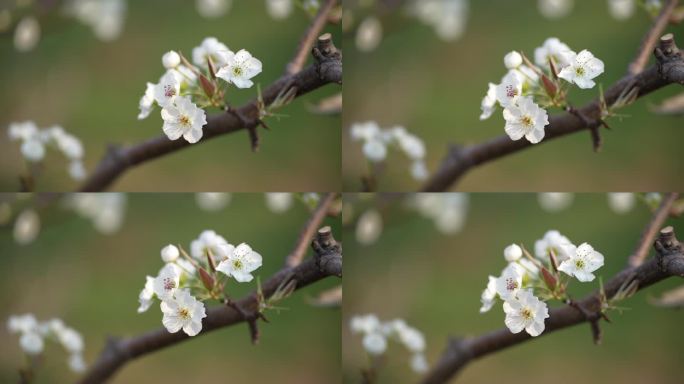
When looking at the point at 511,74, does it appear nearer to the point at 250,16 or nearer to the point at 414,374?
the point at 250,16

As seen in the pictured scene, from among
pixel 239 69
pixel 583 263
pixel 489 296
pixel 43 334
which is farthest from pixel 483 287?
pixel 43 334

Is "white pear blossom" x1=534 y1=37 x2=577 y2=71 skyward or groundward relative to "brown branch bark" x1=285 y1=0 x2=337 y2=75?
groundward

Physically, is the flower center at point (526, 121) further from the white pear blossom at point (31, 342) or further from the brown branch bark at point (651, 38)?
the white pear blossom at point (31, 342)

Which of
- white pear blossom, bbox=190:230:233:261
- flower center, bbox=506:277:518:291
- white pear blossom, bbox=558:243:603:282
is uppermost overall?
white pear blossom, bbox=190:230:233:261

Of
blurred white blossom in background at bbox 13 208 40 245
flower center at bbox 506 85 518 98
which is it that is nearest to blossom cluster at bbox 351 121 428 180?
flower center at bbox 506 85 518 98

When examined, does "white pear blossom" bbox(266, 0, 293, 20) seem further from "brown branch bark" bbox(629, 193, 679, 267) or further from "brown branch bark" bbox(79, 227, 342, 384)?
"brown branch bark" bbox(629, 193, 679, 267)

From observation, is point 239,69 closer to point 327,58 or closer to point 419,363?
point 327,58

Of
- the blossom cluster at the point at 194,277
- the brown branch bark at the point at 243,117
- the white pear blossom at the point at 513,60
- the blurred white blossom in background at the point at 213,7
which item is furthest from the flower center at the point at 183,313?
the white pear blossom at the point at 513,60
